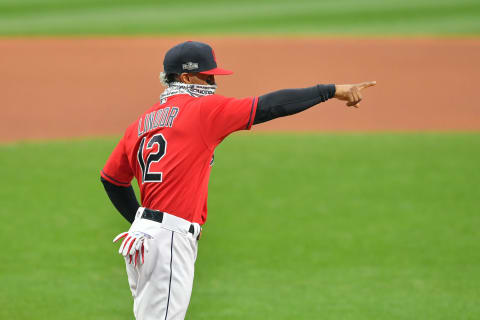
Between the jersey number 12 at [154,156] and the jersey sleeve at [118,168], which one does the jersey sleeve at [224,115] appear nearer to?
the jersey number 12 at [154,156]

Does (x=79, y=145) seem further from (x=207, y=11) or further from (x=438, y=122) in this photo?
(x=207, y=11)

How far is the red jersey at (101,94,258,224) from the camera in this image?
399 centimetres

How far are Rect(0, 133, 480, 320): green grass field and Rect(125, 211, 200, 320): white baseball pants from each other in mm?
2351

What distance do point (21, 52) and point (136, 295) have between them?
13474 mm

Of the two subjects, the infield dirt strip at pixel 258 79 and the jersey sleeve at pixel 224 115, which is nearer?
the jersey sleeve at pixel 224 115

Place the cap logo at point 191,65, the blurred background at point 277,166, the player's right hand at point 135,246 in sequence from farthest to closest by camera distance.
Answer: the blurred background at point 277,166
the cap logo at point 191,65
the player's right hand at point 135,246

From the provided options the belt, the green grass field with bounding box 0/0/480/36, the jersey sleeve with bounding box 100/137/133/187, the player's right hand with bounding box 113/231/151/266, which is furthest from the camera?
the green grass field with bounding box 0/0/480/36

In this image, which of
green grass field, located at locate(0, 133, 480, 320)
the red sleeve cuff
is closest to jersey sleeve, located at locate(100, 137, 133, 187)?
the red sleeve cuff

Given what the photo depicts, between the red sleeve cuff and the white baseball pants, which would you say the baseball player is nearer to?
the white baseball pants

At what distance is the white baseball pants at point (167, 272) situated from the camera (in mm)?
3971

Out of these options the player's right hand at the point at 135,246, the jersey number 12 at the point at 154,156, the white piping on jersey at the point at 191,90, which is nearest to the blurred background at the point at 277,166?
the player's right hand at the point at 135,246

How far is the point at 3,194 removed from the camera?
377 inches

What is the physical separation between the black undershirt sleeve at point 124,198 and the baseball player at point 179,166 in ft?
1.16

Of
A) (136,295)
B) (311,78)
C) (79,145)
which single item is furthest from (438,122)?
(136,295)
